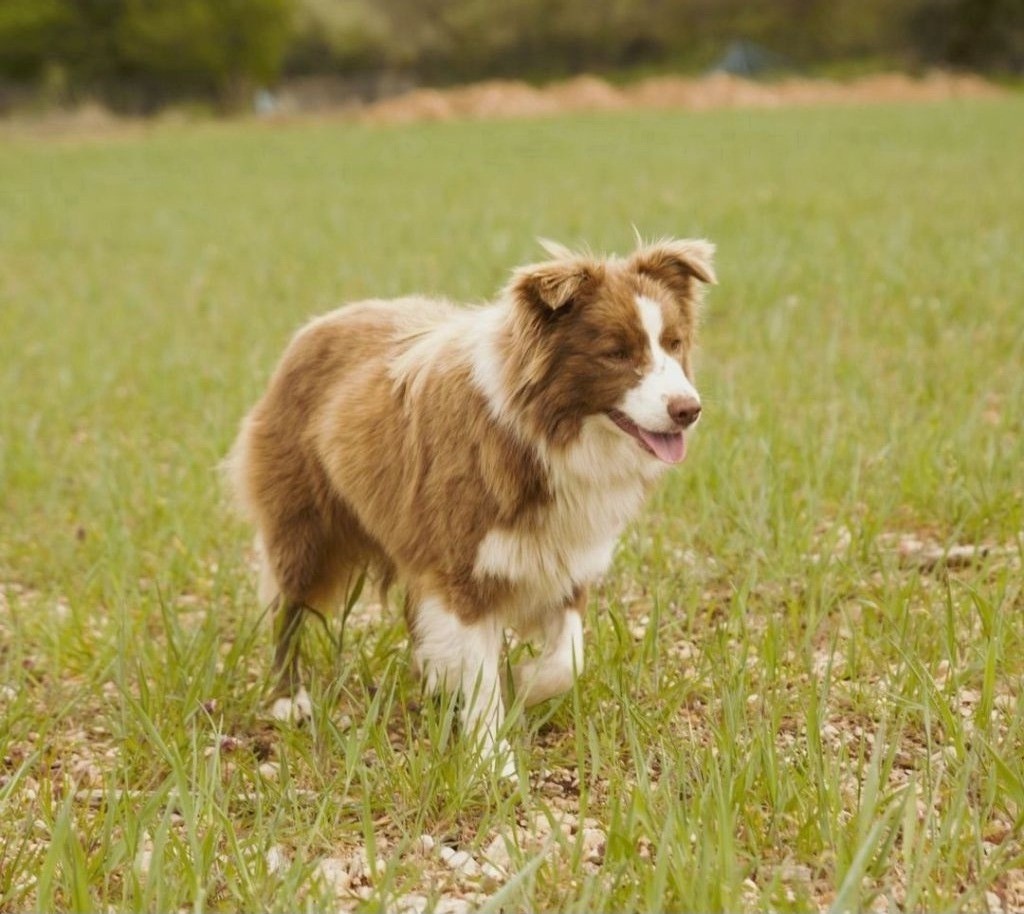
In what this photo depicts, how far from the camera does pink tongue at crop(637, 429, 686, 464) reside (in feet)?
9.06

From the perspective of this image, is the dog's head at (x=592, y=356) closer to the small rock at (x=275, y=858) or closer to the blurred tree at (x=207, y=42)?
the small rock at (x=275, y=858)

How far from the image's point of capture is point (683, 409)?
8.81ft

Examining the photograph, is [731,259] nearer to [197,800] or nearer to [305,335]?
[305,335]

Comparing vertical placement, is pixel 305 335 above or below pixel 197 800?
above

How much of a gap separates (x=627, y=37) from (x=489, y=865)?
185ft

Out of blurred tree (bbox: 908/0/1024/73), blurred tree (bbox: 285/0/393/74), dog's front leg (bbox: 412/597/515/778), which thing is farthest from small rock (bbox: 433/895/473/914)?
blurred tree (bbox: 285/0/393/74)

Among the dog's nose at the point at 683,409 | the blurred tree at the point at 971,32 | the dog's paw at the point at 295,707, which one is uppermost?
the blurred tree at the point at 971,32

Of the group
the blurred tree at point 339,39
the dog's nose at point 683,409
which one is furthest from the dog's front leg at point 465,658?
the blurred tree at point 339,39

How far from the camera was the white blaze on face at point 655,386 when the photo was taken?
2707 millimetres

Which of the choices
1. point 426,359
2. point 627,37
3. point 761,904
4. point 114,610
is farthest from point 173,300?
point 627,37

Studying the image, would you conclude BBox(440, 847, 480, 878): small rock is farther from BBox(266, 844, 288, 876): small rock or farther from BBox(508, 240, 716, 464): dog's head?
BBox(508, 240, 716, 464): dog's head

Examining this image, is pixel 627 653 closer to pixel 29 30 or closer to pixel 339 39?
pixel 29 30

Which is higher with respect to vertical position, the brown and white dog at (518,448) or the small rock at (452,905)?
the brown and white dog at (518,448)

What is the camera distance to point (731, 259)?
9102 mm
